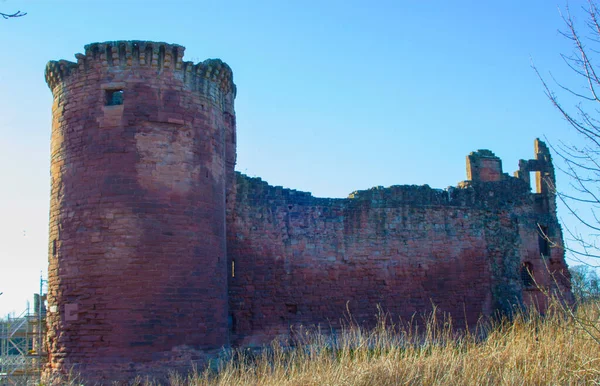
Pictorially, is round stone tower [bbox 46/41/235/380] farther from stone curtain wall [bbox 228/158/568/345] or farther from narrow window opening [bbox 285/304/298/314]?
narrow window opening [bbox 285/304/298/314]

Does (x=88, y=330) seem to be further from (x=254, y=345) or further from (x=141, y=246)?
(x=254, y=345)

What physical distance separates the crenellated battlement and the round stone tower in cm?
2

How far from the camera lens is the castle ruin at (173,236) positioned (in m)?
12.1

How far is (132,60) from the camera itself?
13.1 meters

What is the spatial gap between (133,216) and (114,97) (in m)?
2.57

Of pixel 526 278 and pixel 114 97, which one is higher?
pixel 114 97

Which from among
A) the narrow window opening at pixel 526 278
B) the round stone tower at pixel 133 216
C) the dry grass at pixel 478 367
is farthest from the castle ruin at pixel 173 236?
the narrow window opening at pixel 526 278

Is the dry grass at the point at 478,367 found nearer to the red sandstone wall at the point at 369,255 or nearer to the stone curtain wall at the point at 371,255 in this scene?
the red sandstone wall at the point at 369,255

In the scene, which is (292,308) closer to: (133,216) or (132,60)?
(133,216)

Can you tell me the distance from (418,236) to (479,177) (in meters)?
4.13

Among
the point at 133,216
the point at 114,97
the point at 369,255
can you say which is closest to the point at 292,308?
the point at 369,255

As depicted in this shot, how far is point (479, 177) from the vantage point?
2114cm

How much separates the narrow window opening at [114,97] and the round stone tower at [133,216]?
2cm

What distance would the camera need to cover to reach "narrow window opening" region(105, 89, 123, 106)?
13.1 metres
